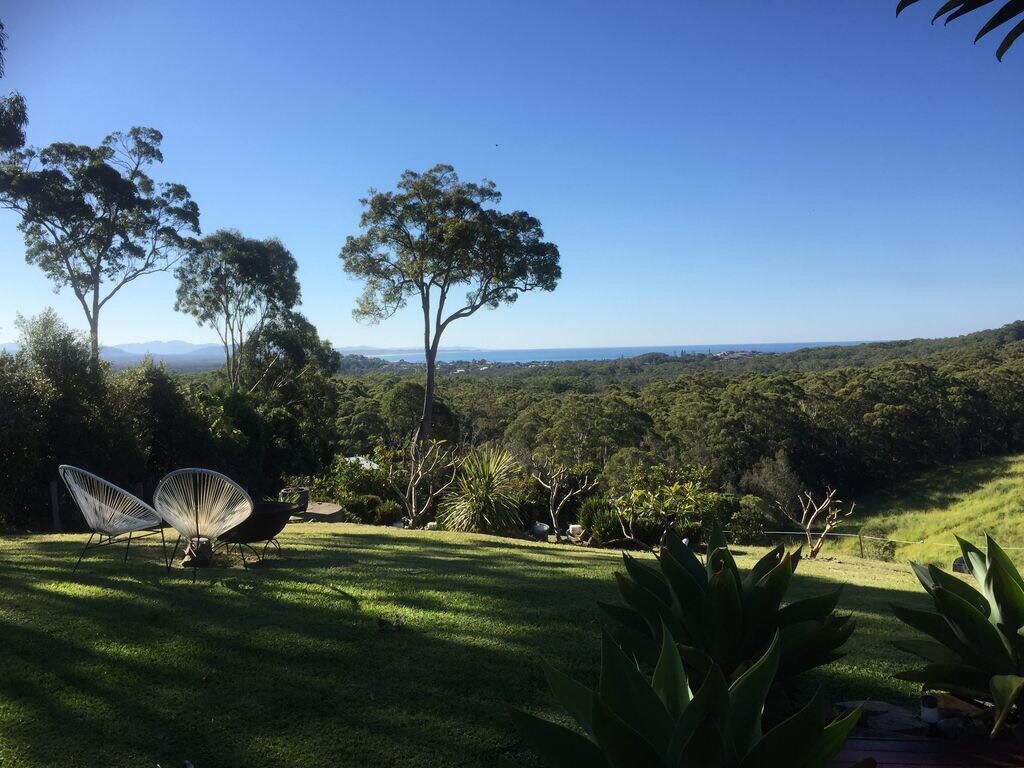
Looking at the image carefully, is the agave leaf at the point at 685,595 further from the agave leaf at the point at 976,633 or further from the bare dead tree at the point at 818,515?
the bare dead tree at the point at 818,515

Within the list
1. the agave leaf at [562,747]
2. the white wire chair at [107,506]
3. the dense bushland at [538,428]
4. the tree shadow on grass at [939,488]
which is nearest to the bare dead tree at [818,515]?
the dense bushland at [538,428]

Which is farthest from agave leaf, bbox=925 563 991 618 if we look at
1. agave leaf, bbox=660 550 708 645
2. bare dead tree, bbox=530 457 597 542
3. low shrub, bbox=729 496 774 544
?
low shrub, bbox=729 496 774 544

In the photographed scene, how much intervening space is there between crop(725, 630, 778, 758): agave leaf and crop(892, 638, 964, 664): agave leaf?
1.35m

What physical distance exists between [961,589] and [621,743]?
81.2 inches

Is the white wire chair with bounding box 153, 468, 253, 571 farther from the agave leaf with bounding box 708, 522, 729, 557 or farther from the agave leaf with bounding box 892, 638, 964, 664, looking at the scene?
the agave leaf with bounding box 892, 638, 964, 664

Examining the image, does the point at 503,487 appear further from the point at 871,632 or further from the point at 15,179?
the point at 15,179

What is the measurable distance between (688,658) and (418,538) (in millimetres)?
7031

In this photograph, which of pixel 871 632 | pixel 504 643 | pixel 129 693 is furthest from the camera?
pixel 871 632

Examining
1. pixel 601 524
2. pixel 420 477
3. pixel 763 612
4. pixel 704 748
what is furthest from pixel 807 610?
pixel 420 477

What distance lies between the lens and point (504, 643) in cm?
371

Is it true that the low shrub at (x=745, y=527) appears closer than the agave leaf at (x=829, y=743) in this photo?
No

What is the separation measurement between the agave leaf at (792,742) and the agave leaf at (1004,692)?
1272 millimetres

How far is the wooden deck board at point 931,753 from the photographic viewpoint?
206cm

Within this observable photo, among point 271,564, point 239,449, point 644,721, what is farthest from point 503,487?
point 644,721
